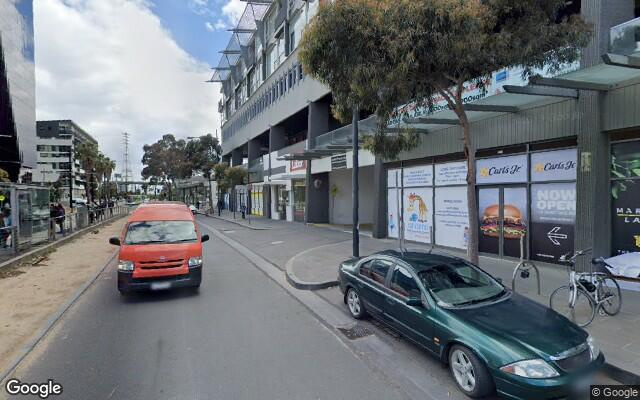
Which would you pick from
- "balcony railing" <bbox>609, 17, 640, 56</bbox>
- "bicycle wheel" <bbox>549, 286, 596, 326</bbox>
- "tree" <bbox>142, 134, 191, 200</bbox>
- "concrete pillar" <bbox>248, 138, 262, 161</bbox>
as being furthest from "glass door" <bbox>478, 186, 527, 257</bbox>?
"tree" <bbox>142, 134, 191, 200</bbox>

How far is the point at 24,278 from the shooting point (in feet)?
32.3

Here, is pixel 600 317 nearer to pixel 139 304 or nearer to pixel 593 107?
pixel 593 107

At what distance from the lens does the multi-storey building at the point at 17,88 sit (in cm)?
2662

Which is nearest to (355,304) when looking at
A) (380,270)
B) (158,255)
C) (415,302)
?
(380,270)

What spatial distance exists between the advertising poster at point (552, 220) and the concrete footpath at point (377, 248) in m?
0.47

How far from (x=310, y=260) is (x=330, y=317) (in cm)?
522

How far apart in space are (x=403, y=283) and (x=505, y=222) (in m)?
7.25

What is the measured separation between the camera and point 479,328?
3.94m

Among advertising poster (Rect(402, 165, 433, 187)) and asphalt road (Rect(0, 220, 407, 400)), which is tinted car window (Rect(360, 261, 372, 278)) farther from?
advertising poster (Rect(402, 165, 433, 187))

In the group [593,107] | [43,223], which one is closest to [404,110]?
[593,107]

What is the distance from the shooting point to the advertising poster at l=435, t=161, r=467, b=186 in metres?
12.5

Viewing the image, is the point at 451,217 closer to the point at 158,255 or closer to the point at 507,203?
the point at 507,203

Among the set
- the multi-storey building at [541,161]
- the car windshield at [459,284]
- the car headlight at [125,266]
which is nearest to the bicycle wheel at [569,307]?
the car windshield at [459,284]

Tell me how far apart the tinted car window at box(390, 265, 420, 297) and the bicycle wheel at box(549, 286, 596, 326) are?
7.94 feet
